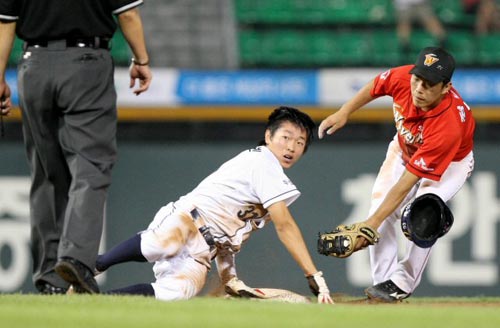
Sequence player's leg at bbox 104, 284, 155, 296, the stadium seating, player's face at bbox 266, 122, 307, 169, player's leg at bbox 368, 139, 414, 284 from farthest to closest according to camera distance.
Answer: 1. the stadium seating
2. player's leg at bbox 368, 139, 414, 284
3. player's face at bbox 266, 122, 307, 169
4. player's leg at bbox 104, 284, 155, 296

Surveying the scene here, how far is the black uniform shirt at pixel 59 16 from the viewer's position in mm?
5680

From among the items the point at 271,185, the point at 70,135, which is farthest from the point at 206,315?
the point at 70,135

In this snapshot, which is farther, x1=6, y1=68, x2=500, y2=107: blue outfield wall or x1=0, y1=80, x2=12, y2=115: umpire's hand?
x1=6, y1=68, x2=500, y2=107: blue outfield wall

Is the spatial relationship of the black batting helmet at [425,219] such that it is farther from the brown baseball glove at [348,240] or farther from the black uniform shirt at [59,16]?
the black uniform shirt at [59,16]

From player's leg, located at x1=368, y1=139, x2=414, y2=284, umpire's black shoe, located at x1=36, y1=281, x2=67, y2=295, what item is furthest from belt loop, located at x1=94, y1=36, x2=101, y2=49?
player's leg, located at x1=368, y1=139, x2=414, y2=284

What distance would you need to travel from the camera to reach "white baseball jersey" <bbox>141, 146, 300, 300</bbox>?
5.97 meters

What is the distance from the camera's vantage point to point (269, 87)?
983 centimetres

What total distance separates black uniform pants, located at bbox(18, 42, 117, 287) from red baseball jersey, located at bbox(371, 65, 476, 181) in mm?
1642

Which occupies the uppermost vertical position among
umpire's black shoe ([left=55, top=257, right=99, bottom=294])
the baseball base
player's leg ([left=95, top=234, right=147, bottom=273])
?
umpire's black shoe ([left=55, top=257, right=99, bottom=294])

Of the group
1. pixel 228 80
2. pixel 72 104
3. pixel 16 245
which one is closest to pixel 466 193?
pixel 228 80

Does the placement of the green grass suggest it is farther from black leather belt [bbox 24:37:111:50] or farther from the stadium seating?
the stadium seating

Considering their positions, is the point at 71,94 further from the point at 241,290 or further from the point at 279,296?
the point at 279,296

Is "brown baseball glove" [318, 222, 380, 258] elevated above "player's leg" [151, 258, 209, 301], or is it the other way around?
"brown baseball glove" [318, 222, 380, 258]

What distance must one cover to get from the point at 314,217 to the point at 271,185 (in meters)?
4.28
